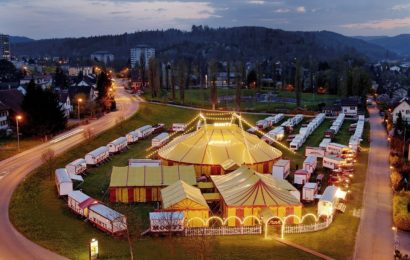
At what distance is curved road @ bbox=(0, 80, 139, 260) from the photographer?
2108cm

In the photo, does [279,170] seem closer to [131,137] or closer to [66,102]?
[131,137]

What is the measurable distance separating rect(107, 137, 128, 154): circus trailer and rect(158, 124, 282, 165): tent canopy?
20.8 feet

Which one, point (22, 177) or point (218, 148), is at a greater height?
point (218, 148)

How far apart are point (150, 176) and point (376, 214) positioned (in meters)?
14.3

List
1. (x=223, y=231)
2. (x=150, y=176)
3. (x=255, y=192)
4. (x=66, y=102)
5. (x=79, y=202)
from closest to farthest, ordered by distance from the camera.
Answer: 1. (x=223, y=231)
2. (x=79, y=202)
3. (x=255, y=192)
4. (x=150, y=176)
5. (x=66, y=102)

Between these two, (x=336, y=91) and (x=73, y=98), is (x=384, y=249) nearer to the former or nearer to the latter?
(x=73, y=98)

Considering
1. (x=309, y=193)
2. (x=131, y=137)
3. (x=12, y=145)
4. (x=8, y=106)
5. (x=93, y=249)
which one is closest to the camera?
(x=93, y=249)

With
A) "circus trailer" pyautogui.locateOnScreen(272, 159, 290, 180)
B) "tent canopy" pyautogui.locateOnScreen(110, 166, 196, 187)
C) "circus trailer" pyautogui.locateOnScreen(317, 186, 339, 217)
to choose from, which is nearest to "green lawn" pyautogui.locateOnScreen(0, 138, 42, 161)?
"tent canopy" pyautogui.locateOnScreen(110, 166, 196, 187)

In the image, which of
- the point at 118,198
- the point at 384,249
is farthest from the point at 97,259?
the point at 384,249

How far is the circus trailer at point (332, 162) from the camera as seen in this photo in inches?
1425

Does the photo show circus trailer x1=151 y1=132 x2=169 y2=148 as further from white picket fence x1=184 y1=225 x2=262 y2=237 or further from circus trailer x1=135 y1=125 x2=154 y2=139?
white picket fence x1=184 y1=225 x2=262 y2=237

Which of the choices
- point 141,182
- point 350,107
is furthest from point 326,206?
point 350,107

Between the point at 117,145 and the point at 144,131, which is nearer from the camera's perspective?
the point at 117,145

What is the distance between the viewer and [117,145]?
42.7 metres
